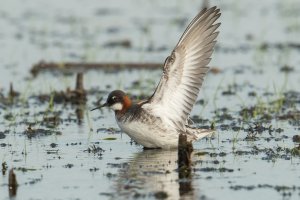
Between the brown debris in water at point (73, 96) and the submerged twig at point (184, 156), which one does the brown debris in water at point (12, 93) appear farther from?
the submerged twig at point (184, 156)

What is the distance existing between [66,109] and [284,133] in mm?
4341

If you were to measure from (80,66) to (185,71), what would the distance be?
710 centimetres

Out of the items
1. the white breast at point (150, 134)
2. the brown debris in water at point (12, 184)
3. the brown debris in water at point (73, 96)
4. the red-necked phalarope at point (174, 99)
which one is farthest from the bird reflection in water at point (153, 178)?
the brown debris in water at point (73, 96)

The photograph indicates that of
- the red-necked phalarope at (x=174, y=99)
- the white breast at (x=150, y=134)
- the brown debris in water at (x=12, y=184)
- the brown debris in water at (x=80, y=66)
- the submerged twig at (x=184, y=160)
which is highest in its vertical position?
the brown debris in water at (x=80, y=66)

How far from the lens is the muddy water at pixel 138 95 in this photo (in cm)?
1121

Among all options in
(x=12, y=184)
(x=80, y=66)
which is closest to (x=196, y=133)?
(x=12, y=184)

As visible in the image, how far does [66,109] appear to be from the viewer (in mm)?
16594

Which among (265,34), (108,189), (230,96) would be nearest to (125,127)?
(108,189)

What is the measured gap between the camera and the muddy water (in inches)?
441

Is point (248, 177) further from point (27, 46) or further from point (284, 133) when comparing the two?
point (27, 46)

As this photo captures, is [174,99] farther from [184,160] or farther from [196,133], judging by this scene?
[184,160]

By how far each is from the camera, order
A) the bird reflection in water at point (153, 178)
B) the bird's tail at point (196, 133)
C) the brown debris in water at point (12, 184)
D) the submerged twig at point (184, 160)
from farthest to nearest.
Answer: the bird's tail at point (196, 133) < the submerged twig at point (184, 160) < the brown debris in water at point (12, 184) < the bird reflection in water at point (153, 178)

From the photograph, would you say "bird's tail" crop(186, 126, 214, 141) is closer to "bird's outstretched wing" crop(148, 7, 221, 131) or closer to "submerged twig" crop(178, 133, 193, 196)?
"bird's outstretched wing" crop(148, 7, 221, 131)

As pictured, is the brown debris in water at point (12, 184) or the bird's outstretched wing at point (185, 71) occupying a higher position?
the bird's outstretched wing at point (185, 71)
